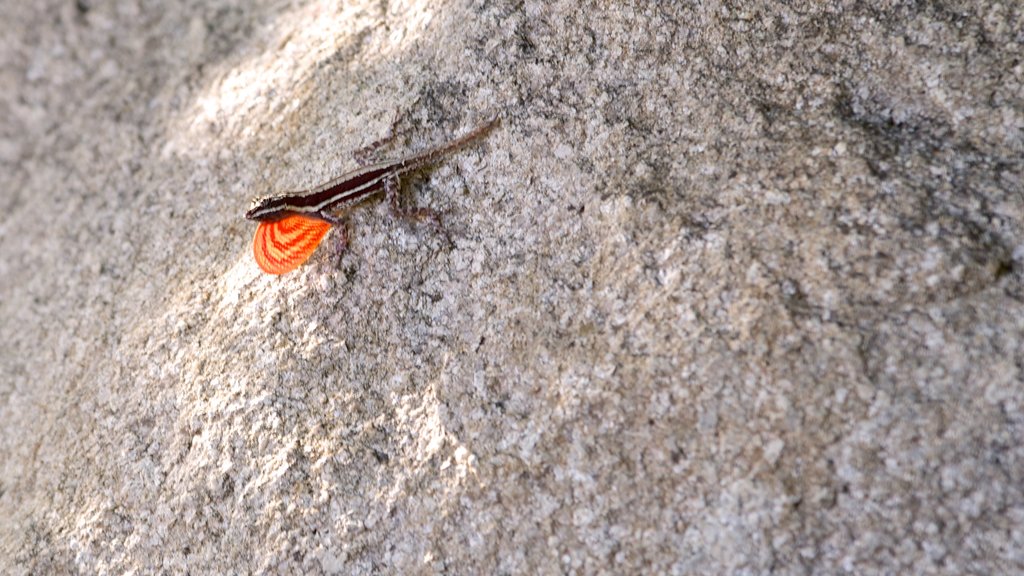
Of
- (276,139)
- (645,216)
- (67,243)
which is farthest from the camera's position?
(67,243)

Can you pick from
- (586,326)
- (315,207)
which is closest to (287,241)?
(315,207)

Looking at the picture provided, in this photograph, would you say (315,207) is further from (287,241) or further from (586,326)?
(586,326)

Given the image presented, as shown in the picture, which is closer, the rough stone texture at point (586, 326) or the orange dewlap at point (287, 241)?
the rough stone texture at point (586, 326)

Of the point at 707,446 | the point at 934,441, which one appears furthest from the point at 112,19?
the point at 934,441

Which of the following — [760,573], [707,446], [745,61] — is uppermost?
[745,61]

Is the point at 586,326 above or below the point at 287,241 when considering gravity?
below

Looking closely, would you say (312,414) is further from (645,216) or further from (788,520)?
(788,520)
